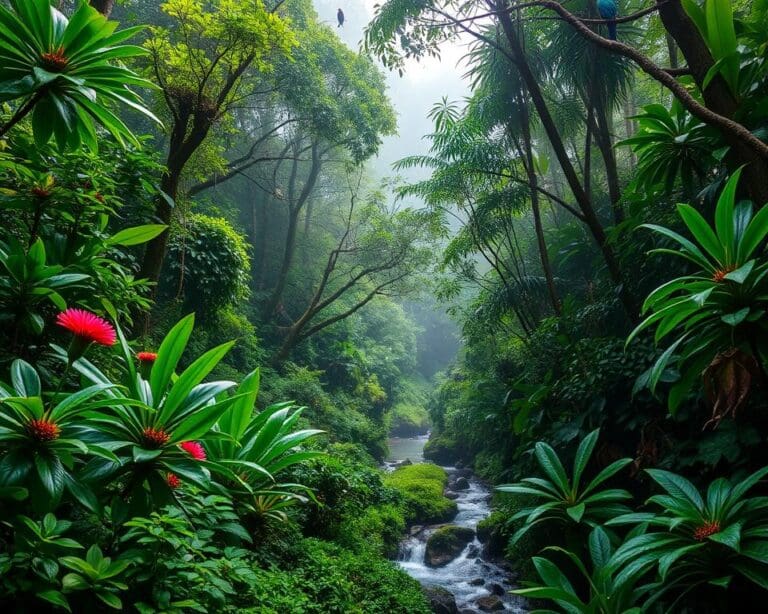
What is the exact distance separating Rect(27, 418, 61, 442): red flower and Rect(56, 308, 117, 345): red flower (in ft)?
0.75

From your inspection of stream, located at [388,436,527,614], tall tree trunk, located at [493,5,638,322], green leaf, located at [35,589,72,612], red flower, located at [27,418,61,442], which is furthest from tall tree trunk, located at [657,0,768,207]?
stream, located at [388,436,527,614]

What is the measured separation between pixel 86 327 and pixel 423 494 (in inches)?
254

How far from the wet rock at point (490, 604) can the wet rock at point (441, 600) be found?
0.27m

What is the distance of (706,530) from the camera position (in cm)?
150

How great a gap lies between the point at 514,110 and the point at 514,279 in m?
2.09

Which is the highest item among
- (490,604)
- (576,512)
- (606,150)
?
(606,150)

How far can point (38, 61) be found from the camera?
1305mm

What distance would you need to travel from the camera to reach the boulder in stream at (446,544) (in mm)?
5148

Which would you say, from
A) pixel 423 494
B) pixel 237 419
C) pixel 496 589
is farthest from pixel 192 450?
pixel 423 494

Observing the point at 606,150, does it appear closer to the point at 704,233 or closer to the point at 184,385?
the point at 704,233

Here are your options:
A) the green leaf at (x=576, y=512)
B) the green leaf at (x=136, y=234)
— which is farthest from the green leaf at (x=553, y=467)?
the green leaf at (x=136, y=234)

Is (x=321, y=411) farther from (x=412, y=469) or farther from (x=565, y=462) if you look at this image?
(x=565, y=462)

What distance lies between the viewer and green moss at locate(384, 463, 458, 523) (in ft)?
20.6

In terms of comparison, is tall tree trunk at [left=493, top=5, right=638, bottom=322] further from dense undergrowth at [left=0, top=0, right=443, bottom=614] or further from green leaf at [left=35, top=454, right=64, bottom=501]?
green leaf at [left=35, top=454, right=64, bottom=501]
